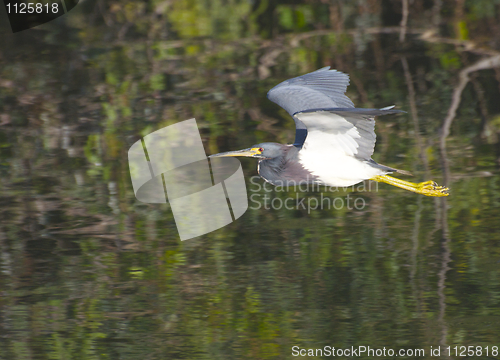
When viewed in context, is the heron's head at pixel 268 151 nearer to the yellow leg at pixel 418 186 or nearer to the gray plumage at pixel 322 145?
the gray plumage at pixel 322 145

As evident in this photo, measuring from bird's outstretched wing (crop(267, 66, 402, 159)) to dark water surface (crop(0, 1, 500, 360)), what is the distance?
0.94 m

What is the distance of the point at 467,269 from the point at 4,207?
181 inches

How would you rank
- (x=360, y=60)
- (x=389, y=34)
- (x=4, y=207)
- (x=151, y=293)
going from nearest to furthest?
(x=151, y=293) → (x=4, y=207) → (x=360, y=60) → (x=389, y=34)

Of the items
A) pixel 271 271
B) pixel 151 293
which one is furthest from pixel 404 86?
pixel 151 293

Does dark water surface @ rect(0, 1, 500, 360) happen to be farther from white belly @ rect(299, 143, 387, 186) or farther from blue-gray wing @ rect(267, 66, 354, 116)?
blue-gray wing @ rect(267, 66, 354, 116)

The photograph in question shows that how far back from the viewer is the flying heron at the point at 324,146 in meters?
6.32

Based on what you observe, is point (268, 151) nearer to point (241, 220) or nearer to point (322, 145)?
point (322, 145)

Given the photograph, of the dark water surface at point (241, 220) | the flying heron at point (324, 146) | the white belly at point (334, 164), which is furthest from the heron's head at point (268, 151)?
the dark water surface at point (241, 220)

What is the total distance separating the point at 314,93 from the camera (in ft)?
23.6

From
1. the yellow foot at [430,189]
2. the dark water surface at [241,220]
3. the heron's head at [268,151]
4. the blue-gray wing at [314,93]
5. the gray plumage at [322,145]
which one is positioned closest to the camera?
the dark water surface at [241,220]

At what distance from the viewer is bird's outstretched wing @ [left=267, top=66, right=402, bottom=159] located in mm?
5949

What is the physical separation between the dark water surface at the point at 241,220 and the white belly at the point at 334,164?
2.04 feet

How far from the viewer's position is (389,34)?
12836mm

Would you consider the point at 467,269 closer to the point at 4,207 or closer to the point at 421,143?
the point at 421,143
